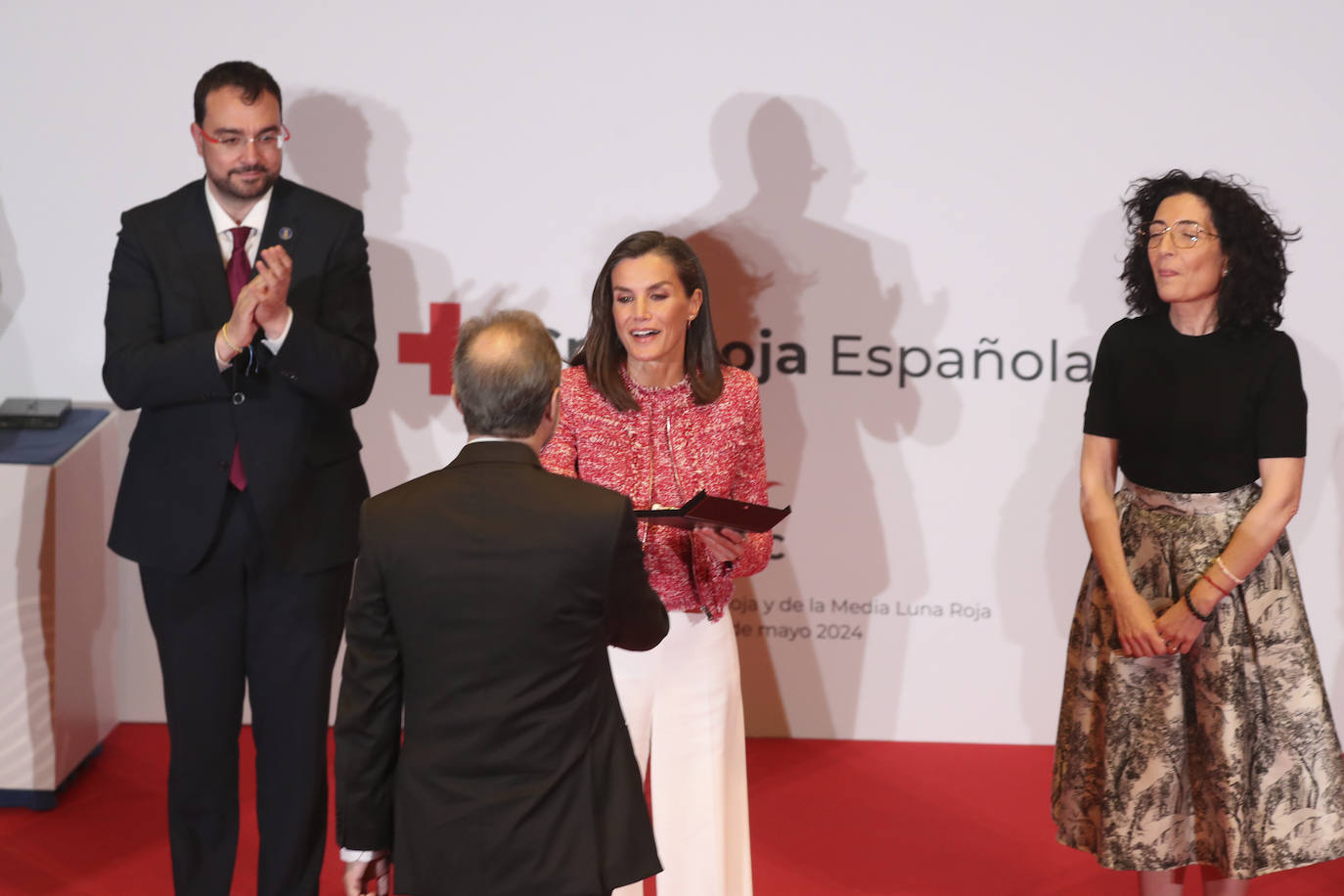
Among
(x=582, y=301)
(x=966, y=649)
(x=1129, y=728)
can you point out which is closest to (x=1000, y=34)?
(x=582, y=301)

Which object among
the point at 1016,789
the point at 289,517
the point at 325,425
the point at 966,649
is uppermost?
the point at 325,425

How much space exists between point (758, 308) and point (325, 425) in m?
1.74

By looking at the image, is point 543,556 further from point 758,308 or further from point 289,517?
point 758,308

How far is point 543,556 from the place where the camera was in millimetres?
1899

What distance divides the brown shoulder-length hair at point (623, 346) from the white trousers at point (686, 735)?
0.48m

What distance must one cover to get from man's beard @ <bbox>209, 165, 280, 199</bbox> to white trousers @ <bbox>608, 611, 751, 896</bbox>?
128 centimetres

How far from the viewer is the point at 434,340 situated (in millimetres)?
4402

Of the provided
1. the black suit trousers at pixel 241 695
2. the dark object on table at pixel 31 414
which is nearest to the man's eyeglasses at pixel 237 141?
the black suit trousers at pixel 241 695

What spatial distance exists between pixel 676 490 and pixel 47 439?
7.61 ft

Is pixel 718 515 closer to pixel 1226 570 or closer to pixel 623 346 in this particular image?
pixel 623 346

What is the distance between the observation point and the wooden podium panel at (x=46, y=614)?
12.6 ft

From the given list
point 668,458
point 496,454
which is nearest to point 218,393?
point 668,458

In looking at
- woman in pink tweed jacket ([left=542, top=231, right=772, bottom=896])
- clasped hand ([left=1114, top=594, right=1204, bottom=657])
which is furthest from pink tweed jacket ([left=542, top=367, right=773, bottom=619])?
Result: clasped hand ([left=1114, top=594, right=1204, bottom=657])

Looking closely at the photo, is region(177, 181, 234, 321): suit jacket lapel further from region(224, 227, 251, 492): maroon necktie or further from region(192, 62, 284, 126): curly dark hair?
region(192, 62, 284, 126): curly dark hair
